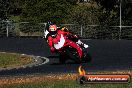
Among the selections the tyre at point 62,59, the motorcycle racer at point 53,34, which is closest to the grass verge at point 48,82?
the motorcycle racer at point 53,34

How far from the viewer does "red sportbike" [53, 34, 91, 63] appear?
73.5 feet

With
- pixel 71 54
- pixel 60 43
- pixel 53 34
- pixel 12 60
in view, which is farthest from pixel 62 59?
pixel 12 60

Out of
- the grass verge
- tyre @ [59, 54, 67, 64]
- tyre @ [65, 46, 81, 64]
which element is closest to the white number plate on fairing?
tyre @ [65, 46, 81, 64]

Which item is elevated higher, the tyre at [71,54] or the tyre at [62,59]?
the tyre at [71,54]

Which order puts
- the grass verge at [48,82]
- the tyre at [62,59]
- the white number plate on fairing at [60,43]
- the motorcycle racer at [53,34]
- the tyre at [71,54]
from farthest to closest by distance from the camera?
1. the tyre at [62,59]
2. the tyre at [71,54]
3. the white number plate on fairing at [60,43]
4. the motorcycle racer at [53,34]
5. the grass verge at [48,82]

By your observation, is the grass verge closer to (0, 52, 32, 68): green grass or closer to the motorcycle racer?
the motorcycle racer

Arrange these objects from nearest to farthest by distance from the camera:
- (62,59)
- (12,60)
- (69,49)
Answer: (69,49), (62,59), (12,60)

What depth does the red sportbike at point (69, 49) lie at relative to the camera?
22.4 metres

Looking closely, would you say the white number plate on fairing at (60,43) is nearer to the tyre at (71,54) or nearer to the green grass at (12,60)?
the tyre at (71,54)

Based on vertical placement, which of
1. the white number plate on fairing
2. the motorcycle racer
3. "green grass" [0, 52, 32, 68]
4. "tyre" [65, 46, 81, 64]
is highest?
the motorcycle racer

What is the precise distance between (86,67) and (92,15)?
95.0 feet

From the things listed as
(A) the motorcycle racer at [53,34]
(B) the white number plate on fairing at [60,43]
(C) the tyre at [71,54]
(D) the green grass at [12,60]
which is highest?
(A) the motorcycle racer at [53,34]

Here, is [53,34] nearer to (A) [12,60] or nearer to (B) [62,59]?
(B) [62,59]

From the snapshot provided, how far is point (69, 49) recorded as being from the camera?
22781 millimetres
